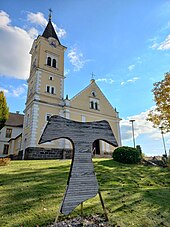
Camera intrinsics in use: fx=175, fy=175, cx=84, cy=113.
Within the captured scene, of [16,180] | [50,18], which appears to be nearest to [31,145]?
[16,180]

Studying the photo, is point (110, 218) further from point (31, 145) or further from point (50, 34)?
point (50, 34)

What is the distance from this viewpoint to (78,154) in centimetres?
436

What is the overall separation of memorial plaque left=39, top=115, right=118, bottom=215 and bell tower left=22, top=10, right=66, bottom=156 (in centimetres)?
1487

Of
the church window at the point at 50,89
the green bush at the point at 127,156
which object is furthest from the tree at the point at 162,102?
the church window at the point at 50,89

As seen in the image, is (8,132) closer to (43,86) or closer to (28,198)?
(43,86)

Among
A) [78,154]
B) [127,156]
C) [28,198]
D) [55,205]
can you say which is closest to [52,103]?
[127,156]

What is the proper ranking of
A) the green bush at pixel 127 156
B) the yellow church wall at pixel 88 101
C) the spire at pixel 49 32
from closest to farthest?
the green bush at pixel 127 156, the yellow church wall at pixel 88 101, the spire at pixel 49 32

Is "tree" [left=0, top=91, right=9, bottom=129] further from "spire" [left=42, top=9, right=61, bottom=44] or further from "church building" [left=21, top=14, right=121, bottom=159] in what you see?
"spire" [left=42, top=9, right=61, bottom=44]

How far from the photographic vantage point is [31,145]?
18.2 metres

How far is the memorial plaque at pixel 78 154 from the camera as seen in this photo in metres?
3.93

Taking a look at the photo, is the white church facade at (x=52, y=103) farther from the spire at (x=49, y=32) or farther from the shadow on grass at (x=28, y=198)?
the shadow on grass at (x=28, y=198)

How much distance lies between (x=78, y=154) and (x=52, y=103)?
17.3 meters

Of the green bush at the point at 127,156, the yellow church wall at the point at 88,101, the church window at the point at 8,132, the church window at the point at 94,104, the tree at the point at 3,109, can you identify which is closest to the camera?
the green bush at the point at 127,156

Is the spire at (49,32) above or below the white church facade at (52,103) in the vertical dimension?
above
